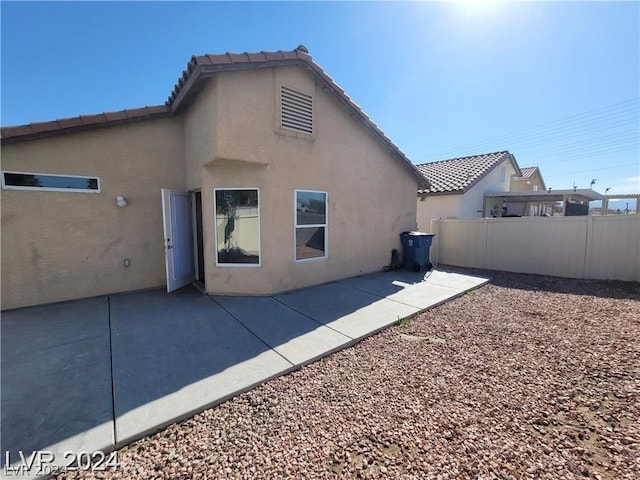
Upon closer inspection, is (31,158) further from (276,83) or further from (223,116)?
(276,83)

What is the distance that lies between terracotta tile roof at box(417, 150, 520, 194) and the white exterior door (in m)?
10.1

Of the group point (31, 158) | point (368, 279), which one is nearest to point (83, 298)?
point (31, 158)

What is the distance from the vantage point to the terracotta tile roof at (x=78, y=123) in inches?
216

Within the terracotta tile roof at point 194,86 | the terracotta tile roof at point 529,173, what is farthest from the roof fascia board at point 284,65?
the terracotta tile roof at point 529,173

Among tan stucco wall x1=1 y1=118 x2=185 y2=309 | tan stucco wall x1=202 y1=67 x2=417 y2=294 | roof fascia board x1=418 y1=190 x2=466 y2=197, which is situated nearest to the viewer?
tan stucco wall x1=1 y1=118 x2=185 y2=309

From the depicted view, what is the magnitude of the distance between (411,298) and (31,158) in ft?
30.4

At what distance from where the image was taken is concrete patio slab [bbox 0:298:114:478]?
2518 mm

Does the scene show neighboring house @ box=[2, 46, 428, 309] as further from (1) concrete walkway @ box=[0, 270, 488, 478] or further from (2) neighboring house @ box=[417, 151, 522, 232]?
(2) neighboring house @ box=[417, 151, 522, 232]

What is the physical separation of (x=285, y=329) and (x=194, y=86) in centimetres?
574

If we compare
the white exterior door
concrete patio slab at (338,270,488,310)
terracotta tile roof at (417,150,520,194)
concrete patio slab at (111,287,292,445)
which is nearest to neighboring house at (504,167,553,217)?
terracotta tile roof at (417,150,520,194)

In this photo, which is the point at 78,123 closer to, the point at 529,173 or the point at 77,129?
the point at 77,129

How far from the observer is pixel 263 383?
3.47 metres

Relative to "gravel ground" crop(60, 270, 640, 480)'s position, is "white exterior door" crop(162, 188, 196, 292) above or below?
above

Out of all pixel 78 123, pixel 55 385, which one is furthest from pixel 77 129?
pixel 55 385
